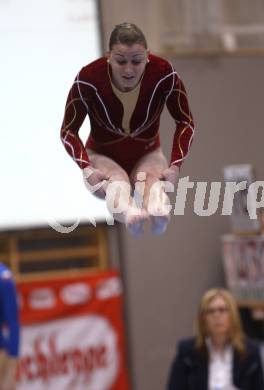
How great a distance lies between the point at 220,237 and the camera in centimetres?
472

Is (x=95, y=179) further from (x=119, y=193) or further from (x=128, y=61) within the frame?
(x=128, y=61)

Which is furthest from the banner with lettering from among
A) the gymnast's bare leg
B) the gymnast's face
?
the gymnast's face

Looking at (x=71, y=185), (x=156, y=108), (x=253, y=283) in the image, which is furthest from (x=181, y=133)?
(x=253, y=283)

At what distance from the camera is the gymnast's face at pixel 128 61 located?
1216 mm

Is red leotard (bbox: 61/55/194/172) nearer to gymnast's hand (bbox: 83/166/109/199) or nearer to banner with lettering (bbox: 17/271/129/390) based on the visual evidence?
gymnast's hand (bbox: 83/166/109/199)

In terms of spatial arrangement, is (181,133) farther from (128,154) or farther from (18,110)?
(18,110)

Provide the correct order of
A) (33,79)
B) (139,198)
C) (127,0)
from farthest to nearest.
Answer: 1. (33,79)
2. (127,0)
3. (139,198)

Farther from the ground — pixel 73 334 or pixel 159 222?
pixel 159 222

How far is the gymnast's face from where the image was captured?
1.22m

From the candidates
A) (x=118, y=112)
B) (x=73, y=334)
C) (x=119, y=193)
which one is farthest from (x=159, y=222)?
(x=73, y=334)

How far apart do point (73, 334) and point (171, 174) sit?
3416mm

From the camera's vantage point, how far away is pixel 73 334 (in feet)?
15.1

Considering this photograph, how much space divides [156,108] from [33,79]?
31.5 inches

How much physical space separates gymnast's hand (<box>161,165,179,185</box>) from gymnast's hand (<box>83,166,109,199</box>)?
0.09 m
